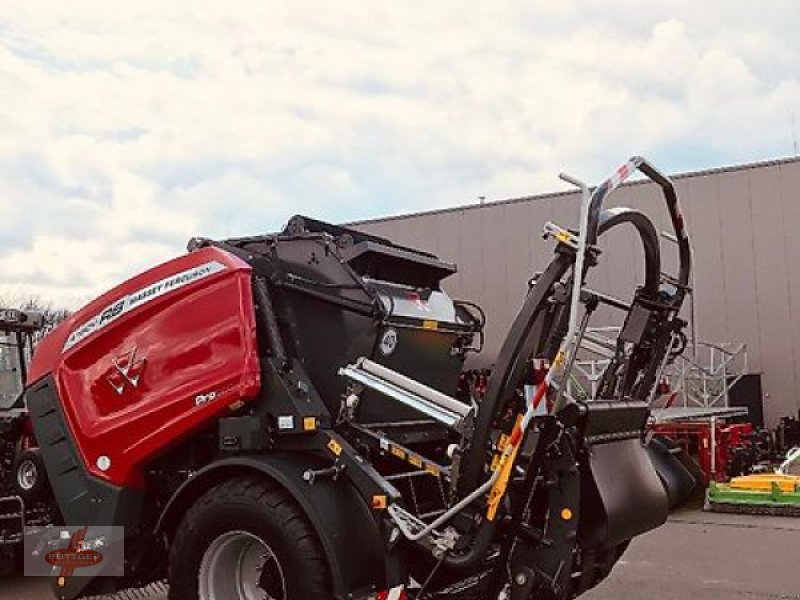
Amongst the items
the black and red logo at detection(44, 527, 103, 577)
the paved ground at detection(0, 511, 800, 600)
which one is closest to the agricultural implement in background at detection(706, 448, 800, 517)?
A: the paved ground at detection(0, 511, 800, 600)

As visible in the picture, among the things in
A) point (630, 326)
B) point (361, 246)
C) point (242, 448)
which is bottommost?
point (242, 448)

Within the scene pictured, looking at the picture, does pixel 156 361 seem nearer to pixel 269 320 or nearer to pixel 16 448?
pixel 269 320

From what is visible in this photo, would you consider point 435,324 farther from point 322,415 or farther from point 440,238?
point 440,238

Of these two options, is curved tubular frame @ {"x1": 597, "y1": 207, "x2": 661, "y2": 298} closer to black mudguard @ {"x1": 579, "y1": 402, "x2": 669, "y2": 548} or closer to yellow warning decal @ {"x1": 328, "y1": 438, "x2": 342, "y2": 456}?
black mudguard @ {"x1": 579, "y1": 402, "x2": 669, "y2": 548}

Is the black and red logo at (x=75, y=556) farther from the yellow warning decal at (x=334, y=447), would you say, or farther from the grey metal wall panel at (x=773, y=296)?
the grey metal wall panel at (x=773, y=296)

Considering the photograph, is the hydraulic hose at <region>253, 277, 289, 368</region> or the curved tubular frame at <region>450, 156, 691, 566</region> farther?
the hydraulic hose at <region>253, 277, 289, 368</region>

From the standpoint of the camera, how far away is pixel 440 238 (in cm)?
2283

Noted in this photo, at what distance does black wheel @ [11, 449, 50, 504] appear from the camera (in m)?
6.29

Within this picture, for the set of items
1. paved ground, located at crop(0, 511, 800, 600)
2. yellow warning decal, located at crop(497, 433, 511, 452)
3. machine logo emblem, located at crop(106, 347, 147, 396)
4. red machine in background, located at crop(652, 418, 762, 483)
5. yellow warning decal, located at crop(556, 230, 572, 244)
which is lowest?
paved ground, located at crop(0, 511, 800, 600)

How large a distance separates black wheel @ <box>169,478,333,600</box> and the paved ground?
6.13 feet

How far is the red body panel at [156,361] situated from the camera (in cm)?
482

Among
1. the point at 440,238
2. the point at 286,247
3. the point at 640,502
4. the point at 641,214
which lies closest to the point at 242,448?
the point at 286,247

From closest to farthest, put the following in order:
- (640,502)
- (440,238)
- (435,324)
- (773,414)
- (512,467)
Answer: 1. (512,467)
2. (640,502)
3. (435,324)
4. (773,414)
5. (440,238)

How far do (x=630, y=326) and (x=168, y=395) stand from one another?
249cm
